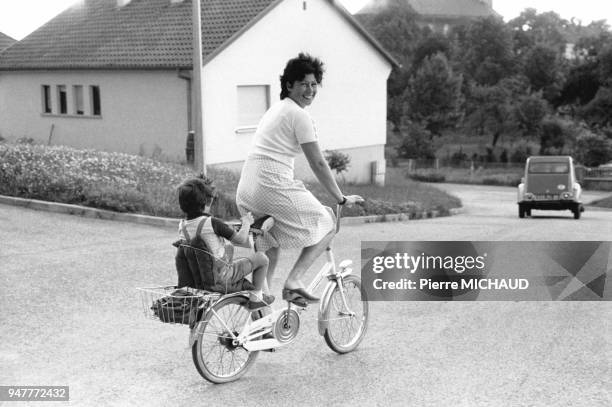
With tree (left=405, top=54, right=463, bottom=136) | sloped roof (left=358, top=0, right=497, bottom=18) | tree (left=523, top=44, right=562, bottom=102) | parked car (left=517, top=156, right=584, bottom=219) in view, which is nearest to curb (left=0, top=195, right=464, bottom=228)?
parked car (left=517, top=156, right=584, bottom=219)

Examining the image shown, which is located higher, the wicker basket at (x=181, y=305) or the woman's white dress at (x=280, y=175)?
the woman's white dress at (x=280, y=175)

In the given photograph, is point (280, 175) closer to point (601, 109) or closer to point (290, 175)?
point (290, 175)

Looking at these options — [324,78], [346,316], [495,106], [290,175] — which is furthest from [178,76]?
[495,106]

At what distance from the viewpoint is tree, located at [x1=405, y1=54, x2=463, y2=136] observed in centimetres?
6562

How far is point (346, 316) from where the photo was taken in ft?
19.3

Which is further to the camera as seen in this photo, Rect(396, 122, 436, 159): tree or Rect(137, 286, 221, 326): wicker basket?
Rect(396, 122, 436, 159): tree

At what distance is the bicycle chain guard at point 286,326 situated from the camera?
5320 mm

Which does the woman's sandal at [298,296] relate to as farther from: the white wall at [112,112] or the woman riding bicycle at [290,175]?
the white wall at [112,112]

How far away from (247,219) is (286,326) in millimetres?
813

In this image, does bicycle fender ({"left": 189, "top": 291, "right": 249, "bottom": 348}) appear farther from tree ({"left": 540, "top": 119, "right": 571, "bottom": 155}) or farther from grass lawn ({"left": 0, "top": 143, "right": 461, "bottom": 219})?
tree ({"left": 540, "top": 119, "right": 571, "bottom": 155})

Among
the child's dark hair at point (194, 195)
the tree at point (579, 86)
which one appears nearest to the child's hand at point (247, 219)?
the child's dark hair at point (194, 195)

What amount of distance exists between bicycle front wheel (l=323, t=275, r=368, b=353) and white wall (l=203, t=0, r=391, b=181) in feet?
55.0

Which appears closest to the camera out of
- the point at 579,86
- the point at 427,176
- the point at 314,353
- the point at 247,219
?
the point at 247,219

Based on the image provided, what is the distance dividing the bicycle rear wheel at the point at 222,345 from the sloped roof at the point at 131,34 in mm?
17957
